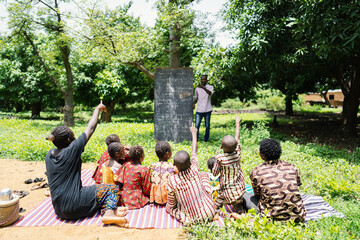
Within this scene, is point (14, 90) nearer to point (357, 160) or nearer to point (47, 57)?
point (47, 57)

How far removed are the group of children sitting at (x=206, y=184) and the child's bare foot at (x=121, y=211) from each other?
10 cm

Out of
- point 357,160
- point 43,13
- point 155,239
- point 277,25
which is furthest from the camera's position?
point 43,13

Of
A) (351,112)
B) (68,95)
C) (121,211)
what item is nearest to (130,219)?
(121,211)

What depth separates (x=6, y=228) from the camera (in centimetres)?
315

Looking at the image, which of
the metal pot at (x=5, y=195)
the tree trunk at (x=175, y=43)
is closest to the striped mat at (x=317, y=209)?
the metal pot at (x=5, y=195)

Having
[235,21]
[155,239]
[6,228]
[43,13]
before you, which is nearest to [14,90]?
[43,13]

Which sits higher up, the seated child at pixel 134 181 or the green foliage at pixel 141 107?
the green foliage at pixel 141 107

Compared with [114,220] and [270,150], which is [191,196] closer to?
[114,220]

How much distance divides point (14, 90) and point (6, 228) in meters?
17.7

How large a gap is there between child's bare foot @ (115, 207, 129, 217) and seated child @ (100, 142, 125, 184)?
601 mm

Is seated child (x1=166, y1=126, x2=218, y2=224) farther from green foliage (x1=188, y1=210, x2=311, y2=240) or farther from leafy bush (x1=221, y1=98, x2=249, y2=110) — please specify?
leafy bush (x1=221, y1=98, x2=249, y2=110)

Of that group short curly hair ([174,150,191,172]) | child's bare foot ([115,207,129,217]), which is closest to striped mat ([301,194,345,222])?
short curly hair ([174,150,191,172])

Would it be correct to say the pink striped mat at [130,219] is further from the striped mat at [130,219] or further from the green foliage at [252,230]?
the green foliage at [252,230]

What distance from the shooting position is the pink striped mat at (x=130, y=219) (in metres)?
3.26
